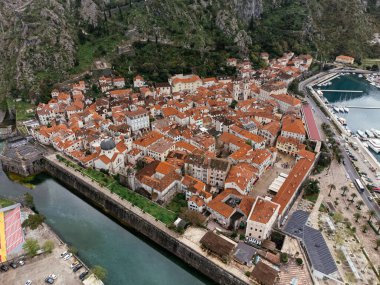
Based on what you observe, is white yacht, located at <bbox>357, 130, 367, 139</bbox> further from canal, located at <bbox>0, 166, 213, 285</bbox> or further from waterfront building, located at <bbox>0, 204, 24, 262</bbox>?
waterfront building, located at <bbox>0, 204, 24, 262</bbox>

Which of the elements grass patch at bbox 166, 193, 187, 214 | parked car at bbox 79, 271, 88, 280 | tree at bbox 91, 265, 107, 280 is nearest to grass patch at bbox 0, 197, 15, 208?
parked car at bbox 79, 271, 88, 280

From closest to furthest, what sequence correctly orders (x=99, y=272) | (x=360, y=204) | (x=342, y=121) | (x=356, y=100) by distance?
(x=99, y=272) < (x=360, y=204) < (x=342, y=121) < (x=356, y=100)

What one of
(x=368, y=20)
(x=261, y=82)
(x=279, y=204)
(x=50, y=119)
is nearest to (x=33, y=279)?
(x=279, y=204)

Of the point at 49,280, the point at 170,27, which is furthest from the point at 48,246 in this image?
the point at 170,27

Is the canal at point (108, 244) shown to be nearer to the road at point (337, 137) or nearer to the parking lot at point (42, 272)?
the parking lot at point (42, 272)

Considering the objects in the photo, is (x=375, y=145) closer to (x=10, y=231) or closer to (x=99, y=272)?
(x=99, y=272)

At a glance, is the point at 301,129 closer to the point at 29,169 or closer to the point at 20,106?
the point at 29,169
